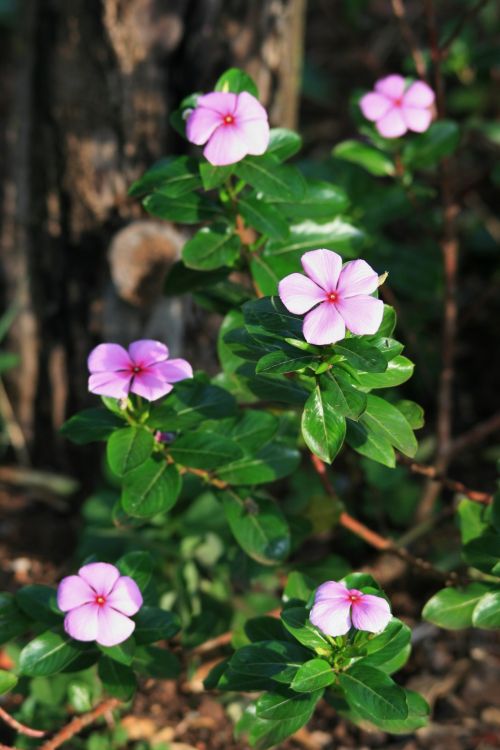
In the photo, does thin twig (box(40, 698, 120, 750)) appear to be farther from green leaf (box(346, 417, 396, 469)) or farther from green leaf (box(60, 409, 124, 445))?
green leaf (box(346, 417, 396, 469))

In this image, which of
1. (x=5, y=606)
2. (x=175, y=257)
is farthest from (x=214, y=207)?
(x=5, y=606)

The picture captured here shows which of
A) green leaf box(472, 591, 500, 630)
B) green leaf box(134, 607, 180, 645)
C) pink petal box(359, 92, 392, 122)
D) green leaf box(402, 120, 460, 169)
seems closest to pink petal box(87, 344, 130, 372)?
green leaf box(134, 607, 180, 645)

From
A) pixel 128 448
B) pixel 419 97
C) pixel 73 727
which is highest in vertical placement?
pixel 419 97

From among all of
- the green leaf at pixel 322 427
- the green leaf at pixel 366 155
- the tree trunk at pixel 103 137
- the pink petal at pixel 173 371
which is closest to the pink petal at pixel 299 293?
the green leaf at pixel 322 427

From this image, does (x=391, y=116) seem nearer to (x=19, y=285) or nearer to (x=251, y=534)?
(x=251, y=534)

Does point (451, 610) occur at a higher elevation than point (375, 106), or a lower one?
lower

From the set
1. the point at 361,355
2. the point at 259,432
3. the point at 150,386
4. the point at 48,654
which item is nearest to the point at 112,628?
the point at 48,654

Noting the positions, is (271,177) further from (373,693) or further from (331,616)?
(373,693)
